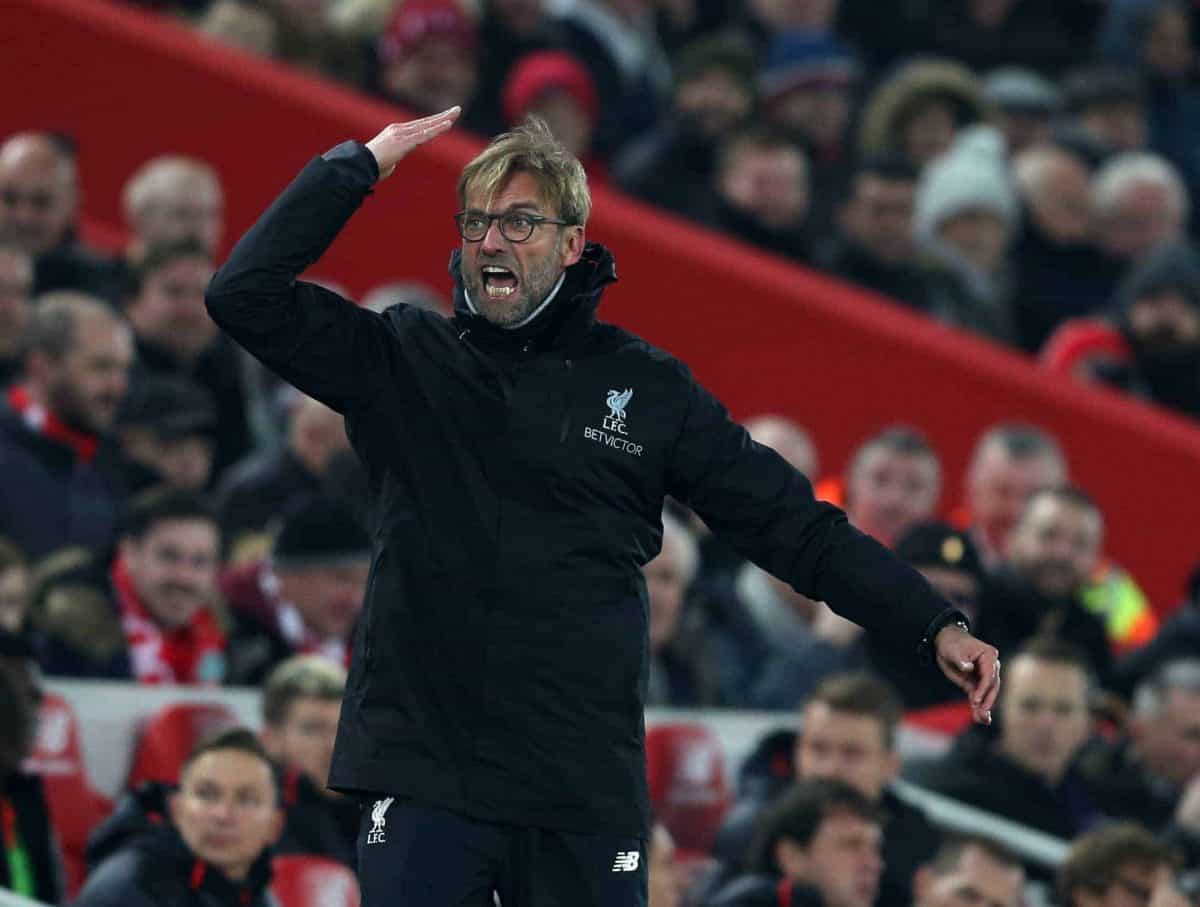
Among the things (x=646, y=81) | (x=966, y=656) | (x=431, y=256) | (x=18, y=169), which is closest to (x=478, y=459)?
(x=966, y=656)

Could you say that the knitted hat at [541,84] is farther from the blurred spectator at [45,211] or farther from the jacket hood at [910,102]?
the blurred spectator at [45,211]

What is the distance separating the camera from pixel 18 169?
9602 millimetres

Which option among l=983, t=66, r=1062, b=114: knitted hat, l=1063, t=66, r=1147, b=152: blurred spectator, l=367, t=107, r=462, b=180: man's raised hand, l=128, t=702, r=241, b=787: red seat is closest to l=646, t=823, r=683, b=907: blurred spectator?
l=128, t=702, r=241, b=787: red seat

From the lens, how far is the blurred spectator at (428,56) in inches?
449

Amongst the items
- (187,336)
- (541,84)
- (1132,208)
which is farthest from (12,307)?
(1132,208)

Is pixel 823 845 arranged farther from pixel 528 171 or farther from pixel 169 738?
pixel 528 171

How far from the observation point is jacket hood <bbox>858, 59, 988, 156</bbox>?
1273cm

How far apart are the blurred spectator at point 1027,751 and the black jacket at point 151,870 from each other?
2.75 meters

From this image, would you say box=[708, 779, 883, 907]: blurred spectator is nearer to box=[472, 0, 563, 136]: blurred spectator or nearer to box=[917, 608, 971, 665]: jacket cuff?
box=[917, 608, 971, 665]: jacket cuff

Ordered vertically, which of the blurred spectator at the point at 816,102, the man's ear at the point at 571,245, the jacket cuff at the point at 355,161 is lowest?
the man's ear at the point at 571,245

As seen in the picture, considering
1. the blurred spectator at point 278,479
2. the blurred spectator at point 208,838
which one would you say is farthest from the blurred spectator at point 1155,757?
the blurred spectator at point 208,838

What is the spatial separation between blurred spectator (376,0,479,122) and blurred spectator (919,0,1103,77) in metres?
3.46

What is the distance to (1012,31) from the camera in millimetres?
14633

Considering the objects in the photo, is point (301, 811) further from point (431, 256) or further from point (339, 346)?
point (431, 256)
